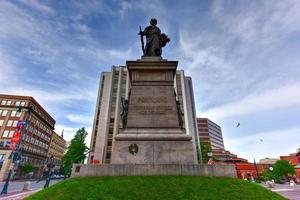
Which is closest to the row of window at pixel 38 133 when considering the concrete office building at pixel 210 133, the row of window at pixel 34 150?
the row of window at pixel 34 150

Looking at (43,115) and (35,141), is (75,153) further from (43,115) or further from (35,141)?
(43,115)

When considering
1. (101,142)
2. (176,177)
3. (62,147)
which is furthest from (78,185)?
(62,147)

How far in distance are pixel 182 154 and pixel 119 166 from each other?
9.37 feet

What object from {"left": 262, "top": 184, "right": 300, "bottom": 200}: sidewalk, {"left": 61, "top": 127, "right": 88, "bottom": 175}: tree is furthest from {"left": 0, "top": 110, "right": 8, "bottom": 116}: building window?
{"left": 262, "top": 184, "right": 300, "bottom": 200}: sidewalk

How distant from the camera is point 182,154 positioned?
8227 millimetres

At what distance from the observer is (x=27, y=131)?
5731 cm

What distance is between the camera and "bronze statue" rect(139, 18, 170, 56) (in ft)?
40.5

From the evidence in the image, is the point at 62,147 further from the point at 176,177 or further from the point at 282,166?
the point at 176,177

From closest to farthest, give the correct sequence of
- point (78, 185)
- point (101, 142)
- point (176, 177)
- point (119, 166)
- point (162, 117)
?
point (78, 185)
point (176, 177)
point (119, 166)
point (162, 117)
point (101, 142)

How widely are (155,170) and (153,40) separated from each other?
8.77 m

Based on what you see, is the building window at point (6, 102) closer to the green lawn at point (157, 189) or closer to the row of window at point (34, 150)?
the row of window at point (34, 150)

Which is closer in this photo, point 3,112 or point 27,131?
point 3,112

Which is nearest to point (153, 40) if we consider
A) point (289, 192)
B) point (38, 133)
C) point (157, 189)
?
point (157, 189)

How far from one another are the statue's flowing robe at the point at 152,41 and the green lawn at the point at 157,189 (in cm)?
836
